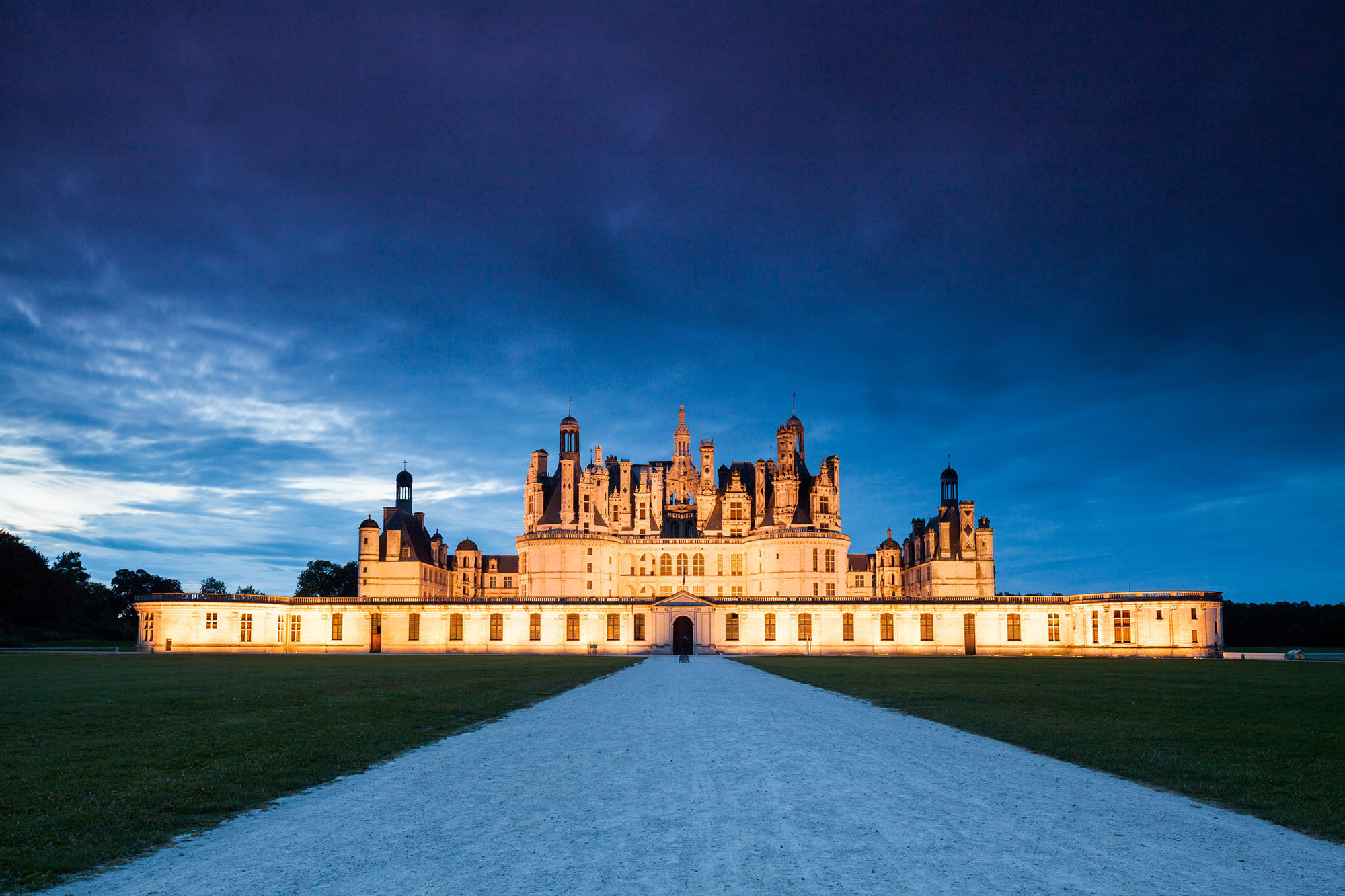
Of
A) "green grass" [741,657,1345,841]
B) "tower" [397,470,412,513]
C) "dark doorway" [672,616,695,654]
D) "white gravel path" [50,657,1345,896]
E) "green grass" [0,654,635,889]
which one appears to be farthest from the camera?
"tower" [397,470,412,513]

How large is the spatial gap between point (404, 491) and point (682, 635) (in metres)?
45.0

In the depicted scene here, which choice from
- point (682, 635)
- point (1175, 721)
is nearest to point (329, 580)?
point (682, 635)

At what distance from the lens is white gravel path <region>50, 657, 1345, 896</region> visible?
7.57 m

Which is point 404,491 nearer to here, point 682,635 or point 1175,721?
point 682,635

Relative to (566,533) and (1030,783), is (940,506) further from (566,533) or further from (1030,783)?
(1030,783)

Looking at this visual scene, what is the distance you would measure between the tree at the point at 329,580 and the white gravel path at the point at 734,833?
12351 cm

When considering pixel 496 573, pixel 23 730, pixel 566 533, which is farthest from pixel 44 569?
pixel 23 730

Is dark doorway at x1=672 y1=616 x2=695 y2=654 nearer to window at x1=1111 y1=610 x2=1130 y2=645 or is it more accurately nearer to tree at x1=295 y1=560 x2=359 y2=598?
window at x1=1111 y1=610 x2=1130 y2=645

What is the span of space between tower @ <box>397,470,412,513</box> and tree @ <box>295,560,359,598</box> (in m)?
24.9

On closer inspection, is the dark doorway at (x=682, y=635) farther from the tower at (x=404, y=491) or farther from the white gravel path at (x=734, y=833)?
the white gravel path at (x=734, y=833)

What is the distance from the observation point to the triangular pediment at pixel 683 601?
8388 centimetres

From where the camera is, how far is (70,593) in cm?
10506

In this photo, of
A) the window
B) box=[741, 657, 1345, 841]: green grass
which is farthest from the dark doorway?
box=[741, 657, 1345, 841]: green grass

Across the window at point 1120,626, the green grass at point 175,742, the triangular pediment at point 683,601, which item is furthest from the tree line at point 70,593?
the window at point 1120,626
